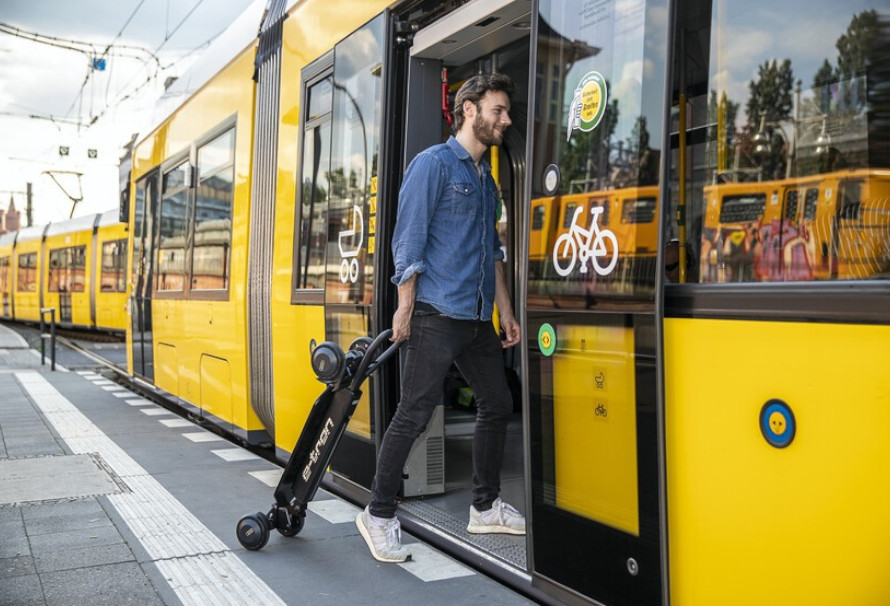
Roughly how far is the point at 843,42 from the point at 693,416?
103 centimetres

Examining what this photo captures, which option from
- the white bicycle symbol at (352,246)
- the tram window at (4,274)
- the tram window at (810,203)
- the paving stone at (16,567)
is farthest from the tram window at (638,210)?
the tram window at (4,274)

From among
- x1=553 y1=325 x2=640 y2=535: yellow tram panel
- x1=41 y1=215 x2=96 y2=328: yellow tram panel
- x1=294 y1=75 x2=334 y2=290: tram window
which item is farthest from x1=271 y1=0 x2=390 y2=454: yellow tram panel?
x1=41 y1=215 x2=96 y2=328: yellow tram panel

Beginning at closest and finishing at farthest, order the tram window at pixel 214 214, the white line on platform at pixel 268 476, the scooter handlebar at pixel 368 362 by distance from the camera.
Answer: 1. the scooter handlebar at pixel 368 362
2. the white line on platform at pixel 268 476
3. the tram window at pixel 214 214

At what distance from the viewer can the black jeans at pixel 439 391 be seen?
3.74 metres

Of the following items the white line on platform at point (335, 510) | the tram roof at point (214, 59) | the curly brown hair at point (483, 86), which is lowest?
the white line on platform at point (335, 510)

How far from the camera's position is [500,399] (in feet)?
12.8

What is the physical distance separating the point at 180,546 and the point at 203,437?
3.36 meters

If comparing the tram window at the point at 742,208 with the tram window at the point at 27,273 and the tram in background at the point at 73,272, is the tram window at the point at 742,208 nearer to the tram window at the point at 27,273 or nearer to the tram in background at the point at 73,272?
the tram in background at the point at 73,272

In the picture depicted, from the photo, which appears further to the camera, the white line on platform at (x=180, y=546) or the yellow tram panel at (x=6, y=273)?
the yellow tram panel at (x=6, y=273)

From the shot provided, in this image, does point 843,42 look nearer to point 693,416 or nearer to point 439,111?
point 693,416

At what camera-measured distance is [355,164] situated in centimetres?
474

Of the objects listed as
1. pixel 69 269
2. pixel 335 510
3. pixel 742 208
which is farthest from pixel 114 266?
pixel 742 208

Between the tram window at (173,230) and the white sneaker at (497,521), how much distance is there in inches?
196

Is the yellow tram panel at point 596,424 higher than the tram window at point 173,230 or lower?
lower
